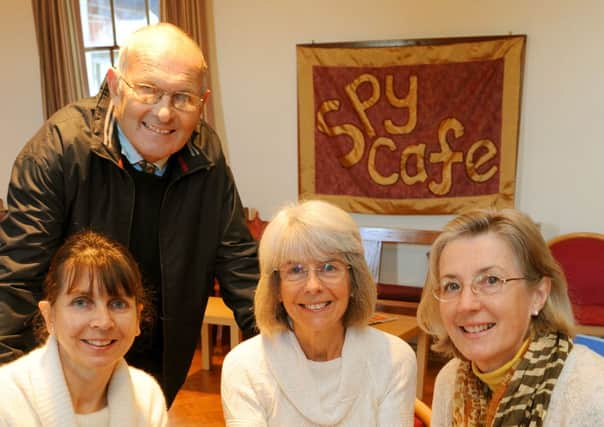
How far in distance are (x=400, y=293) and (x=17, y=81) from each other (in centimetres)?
403

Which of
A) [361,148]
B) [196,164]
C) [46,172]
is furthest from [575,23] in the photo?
[46,172]

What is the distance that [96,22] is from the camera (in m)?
6.29

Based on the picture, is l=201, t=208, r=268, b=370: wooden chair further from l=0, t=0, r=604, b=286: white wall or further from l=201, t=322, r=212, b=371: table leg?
l=0, t=0, r=604, b=286: white wall

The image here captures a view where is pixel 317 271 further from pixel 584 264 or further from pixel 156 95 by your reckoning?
pixel 584 264

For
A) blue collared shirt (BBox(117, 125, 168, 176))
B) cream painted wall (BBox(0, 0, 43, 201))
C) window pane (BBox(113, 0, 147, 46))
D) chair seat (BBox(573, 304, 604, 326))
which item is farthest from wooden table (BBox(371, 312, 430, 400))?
cream painted wall (BBox(0, 0, 43, 201))

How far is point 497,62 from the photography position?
193 inches

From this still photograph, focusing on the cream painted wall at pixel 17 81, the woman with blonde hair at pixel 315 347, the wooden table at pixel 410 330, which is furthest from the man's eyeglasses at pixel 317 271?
the cream painted wall at pixel 17 81

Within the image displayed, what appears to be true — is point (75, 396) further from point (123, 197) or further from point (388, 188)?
point (388, 188)

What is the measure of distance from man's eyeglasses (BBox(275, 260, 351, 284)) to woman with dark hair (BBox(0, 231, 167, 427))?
0.43m

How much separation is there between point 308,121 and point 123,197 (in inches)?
142

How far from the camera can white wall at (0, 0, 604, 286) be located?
4789 mm

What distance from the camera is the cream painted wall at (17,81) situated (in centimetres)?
637

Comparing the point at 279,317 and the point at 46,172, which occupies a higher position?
the point at 46,172

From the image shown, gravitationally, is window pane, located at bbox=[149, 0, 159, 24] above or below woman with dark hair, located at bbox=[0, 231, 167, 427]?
above
